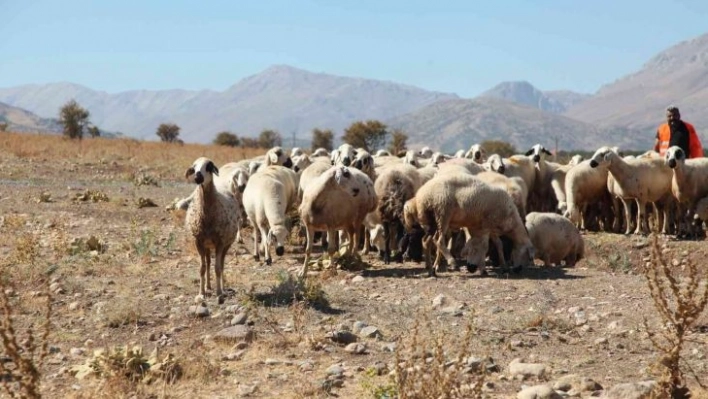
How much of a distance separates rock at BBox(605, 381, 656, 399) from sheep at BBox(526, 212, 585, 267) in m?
7.68

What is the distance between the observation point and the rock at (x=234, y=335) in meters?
7.95

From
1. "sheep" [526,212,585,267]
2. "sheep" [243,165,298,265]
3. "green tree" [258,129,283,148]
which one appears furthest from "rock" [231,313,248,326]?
"green tree" [258,129,283,148]

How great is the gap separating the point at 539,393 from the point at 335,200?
6.53 m

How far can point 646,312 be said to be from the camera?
8898 millimetres

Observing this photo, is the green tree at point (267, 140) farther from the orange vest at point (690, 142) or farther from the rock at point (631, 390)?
the rock at point (631, 390)

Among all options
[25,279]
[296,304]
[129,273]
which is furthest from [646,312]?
[25,279]

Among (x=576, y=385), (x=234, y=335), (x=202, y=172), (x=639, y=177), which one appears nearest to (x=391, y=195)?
(x=202, y=172)

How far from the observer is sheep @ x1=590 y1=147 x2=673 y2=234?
1692 cm

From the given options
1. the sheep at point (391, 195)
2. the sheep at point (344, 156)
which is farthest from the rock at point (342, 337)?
the sheep at point (344, 156)

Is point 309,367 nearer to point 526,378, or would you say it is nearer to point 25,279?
point 526,378

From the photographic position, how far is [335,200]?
1244 centimetres

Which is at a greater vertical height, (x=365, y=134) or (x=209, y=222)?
(x=365, y=134)

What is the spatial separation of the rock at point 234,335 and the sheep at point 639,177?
10.9 metres

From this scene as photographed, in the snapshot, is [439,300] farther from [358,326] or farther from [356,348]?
[356,348]
